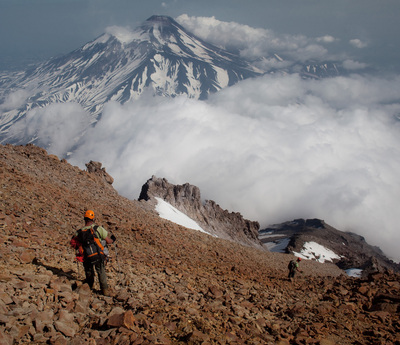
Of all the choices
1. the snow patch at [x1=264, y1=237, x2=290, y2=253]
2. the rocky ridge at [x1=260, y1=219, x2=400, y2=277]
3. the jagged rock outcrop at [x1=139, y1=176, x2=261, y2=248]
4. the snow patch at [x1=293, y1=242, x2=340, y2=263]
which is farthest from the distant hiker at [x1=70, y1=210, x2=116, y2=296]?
the snow patch at [x1=264, y1=237, x2=290, y2=253]

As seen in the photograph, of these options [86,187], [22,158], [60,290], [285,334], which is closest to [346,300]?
[285,334]

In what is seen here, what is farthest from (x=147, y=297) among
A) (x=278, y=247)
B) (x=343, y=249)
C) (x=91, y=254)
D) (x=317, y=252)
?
A: (x=343, y=249)

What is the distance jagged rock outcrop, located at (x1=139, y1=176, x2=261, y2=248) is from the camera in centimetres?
5688

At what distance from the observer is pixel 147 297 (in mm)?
9375

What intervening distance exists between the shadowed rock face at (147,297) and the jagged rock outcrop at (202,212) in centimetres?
3628

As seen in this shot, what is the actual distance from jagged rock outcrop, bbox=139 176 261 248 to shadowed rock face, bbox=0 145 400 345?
36.3 m

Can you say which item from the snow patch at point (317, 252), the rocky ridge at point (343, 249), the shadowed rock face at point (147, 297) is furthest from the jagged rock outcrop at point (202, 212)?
the shadowed rock face at point (147, 297)

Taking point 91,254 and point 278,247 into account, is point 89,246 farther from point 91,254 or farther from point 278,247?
point 278,247

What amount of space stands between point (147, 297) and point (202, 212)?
56.4 meters

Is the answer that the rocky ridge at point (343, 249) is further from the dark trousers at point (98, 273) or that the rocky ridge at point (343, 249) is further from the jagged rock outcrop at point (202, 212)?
the dark trousers at point (98, 273)

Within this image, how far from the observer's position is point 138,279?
10.7 m

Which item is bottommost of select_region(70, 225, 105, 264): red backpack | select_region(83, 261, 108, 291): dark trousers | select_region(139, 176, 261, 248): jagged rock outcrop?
select_region(83, 261, 108, 291): dark trousers

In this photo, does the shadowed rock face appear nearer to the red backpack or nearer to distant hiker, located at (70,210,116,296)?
distant hiker, located at (70,210,116,296)

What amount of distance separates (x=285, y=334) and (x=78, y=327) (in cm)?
498
